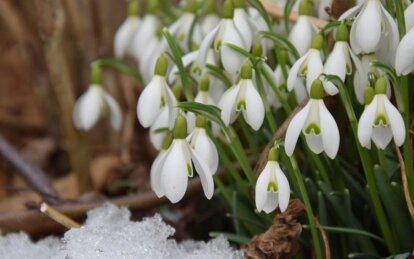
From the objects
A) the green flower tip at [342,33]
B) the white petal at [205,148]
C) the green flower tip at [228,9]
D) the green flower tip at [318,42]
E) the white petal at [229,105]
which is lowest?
the white petal at [205,148]

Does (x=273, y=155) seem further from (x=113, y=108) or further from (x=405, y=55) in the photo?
(x=113, y=108)

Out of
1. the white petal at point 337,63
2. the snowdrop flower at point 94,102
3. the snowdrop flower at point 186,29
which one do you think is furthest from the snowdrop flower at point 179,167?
the snowdrop flower at point 94,102

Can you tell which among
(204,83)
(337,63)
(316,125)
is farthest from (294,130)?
(204,83)

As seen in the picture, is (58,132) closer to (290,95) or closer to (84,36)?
(84,36)

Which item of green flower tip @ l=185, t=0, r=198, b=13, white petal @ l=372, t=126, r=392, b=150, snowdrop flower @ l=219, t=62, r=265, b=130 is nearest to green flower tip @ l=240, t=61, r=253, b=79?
snowdrop flower @ l=219, t=62, r=265, b=130

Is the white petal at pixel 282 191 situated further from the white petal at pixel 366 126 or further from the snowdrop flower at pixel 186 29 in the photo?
the snowdrop flower at pixel 186 29

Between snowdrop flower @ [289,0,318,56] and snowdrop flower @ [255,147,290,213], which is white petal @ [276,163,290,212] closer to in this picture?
snowdrop flower @ [255,147,290,213]
